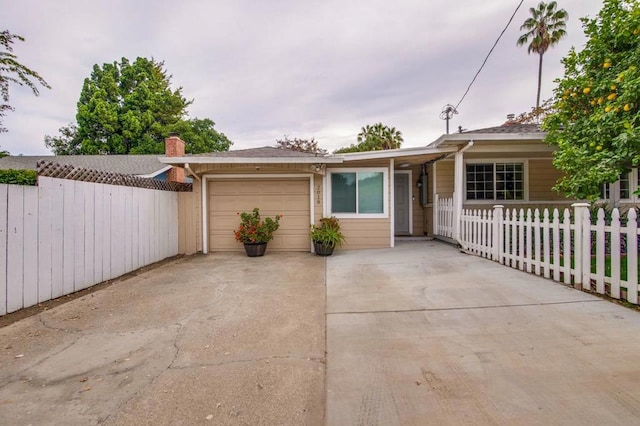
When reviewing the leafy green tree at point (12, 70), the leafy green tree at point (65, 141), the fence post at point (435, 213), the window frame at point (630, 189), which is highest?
the leafy green tree at point (65, 141)

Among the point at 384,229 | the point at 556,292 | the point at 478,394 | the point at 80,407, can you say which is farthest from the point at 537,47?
the point at 80,407

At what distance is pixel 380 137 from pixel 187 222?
23.9 meters

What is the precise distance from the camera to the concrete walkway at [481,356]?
192 cm

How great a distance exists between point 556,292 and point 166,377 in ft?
15.2

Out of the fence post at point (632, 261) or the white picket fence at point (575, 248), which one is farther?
the white picket fence at point (575, 248)

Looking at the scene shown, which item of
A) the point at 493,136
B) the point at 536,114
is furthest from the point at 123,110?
the point at 536,114

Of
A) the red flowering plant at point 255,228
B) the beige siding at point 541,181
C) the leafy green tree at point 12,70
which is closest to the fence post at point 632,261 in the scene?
the beige siding at point 541,181

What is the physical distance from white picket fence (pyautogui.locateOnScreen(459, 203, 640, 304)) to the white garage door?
14.1 feet

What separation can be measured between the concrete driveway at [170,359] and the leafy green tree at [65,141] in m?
25.9

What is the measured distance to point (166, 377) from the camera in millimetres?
2387

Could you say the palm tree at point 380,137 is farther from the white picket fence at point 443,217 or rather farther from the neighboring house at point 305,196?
the neighboring house at point 305,196

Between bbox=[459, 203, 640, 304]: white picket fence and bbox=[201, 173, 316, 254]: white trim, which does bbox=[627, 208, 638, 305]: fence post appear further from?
bbox=[201, 173, 316, 254]: white trim

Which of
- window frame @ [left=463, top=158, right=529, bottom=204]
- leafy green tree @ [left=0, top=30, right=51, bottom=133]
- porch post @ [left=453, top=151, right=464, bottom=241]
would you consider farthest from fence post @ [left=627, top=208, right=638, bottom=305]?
leafy green tree @ [left=0, top=30, right=51, bottom=133]

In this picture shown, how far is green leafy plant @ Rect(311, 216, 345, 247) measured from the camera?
7926 mm
